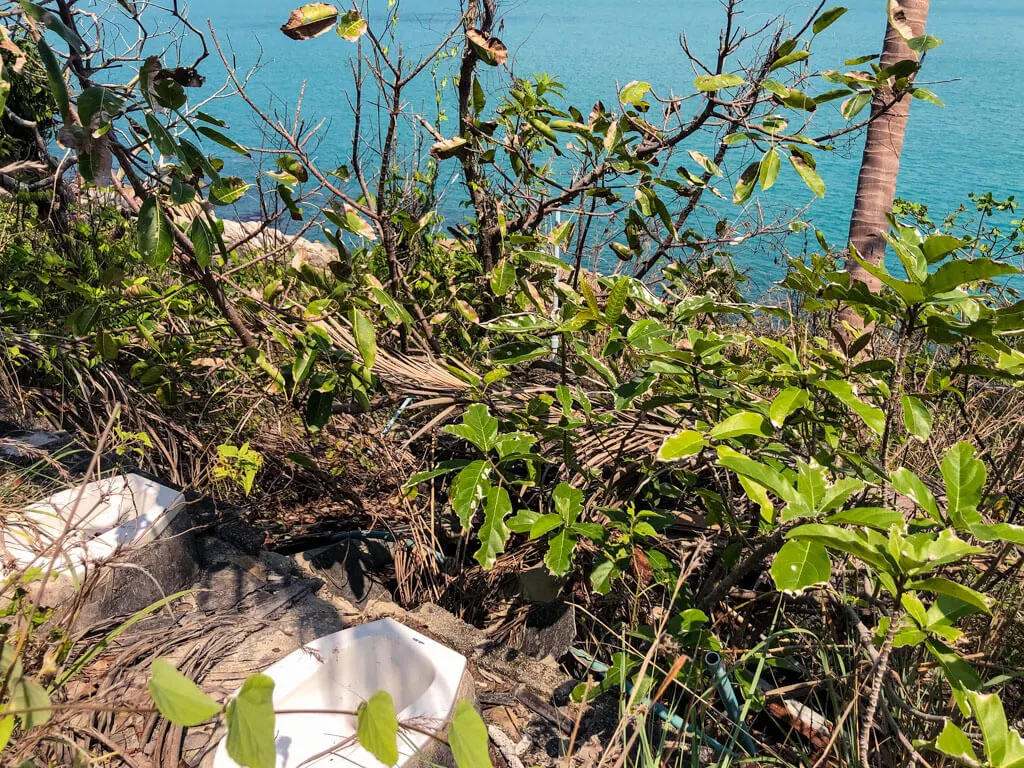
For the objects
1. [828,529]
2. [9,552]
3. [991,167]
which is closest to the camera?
[828,529]

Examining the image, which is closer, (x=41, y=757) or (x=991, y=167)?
(x=41, y=757)

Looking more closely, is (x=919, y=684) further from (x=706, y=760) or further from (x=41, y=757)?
(x=41, y=757)

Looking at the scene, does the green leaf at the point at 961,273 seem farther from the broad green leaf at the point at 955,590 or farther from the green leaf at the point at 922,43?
the green leaf at the point at 922,43

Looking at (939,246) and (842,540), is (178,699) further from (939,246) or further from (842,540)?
(939,246)

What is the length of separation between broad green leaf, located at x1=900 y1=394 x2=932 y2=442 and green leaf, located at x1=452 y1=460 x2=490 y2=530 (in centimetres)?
101

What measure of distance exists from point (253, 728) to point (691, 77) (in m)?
20.2

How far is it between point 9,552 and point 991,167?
18.6 meters

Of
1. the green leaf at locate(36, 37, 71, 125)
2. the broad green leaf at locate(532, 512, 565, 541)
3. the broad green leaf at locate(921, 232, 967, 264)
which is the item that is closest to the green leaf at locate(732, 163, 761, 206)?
the broad green leaf at locate(921, 232, 967, 264)

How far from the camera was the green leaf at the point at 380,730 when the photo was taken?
0.90 meters

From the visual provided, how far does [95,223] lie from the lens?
4.35 m

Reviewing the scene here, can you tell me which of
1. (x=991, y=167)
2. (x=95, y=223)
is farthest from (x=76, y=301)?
(x=991, y=167)

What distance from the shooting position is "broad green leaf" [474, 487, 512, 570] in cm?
193

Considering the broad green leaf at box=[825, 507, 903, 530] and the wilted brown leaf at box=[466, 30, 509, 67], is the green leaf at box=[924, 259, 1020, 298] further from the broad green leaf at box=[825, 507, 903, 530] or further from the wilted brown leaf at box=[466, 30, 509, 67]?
the wilted brown leaf at box=[466, 30, 509, 67]

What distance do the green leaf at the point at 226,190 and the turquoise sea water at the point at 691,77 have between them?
1.30 meters
